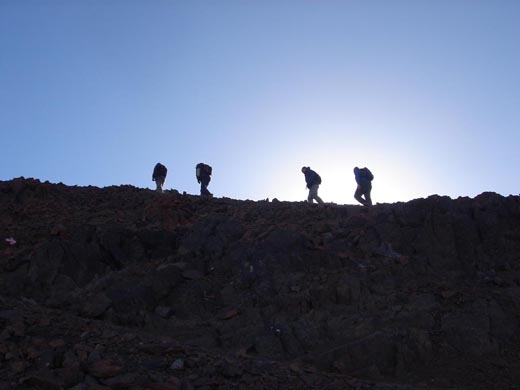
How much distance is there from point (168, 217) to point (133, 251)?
211cm

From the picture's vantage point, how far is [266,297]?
11.6 m

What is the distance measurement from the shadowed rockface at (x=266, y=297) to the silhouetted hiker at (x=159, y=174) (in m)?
4.24

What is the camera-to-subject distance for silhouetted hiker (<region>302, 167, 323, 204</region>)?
18.4 m

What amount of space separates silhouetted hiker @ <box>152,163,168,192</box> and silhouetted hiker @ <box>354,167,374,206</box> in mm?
7696

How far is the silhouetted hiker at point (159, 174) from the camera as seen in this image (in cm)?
2078

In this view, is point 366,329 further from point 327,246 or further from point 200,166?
point 200,166

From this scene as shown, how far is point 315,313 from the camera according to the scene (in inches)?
435

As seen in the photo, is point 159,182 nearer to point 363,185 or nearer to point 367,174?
point 363,185

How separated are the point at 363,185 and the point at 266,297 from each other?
7278 millimetres

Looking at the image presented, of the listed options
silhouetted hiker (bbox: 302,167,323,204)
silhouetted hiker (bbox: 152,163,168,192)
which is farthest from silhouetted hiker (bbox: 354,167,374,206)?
silhouetted hiker (bbox: 152,163,168,192)

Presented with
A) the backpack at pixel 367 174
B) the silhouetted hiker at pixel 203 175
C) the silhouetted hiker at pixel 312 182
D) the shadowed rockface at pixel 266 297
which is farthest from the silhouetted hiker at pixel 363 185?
the silhouetted hiker at pixel 203 175

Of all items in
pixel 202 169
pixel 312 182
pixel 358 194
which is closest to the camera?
pixel 358 194

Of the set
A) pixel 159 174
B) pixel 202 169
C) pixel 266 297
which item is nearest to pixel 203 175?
pixel 202 169

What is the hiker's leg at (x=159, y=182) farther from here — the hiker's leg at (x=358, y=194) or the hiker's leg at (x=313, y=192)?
the hiker's leg at (x=358, y=194)
